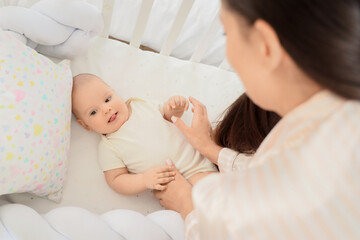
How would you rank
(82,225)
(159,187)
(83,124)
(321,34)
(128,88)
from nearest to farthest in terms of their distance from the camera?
1. (321,34)
2. (82,225)
3. (159,187)
4. (83,124)
5. (128,88)

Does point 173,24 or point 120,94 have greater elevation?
point 173,24

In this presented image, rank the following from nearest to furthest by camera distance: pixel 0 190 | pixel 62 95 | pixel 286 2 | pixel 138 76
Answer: pixel 286 2, pixel 0 190, pixel 62 95, pixel 138 76

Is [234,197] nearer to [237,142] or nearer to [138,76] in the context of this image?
[237,142]

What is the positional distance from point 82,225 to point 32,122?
257 mm

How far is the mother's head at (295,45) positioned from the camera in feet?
1.24

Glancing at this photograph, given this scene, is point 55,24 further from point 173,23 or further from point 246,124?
point 246,124

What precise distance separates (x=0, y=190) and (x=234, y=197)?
55cm

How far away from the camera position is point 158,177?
926 mm

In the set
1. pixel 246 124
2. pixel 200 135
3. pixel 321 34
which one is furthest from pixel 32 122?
pixel 321 34

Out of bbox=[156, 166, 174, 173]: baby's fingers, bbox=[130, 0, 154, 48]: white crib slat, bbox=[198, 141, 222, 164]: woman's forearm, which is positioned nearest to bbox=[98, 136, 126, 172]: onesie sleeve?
bbox=[156, 166, 174, 173]: baby's fingers

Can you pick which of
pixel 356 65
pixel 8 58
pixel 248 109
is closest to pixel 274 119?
pixel 248 109

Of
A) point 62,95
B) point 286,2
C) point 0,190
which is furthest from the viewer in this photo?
point 62,95

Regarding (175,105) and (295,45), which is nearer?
(295,45)

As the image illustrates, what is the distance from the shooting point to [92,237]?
78 centimetres
